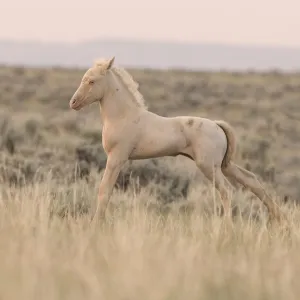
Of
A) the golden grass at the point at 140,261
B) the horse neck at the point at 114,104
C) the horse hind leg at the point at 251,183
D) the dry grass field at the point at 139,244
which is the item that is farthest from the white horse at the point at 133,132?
the golden grass at the point at 140,261

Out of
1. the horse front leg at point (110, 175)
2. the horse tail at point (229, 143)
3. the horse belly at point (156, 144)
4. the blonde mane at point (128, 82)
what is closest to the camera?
the horse front leg at point (110, 175)

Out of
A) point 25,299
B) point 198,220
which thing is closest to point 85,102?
point 198,220

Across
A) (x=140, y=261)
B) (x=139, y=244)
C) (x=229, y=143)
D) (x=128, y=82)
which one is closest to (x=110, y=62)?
(x=128, y=82)

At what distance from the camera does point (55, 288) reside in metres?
4.39

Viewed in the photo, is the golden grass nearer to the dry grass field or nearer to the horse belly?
the dry grass field

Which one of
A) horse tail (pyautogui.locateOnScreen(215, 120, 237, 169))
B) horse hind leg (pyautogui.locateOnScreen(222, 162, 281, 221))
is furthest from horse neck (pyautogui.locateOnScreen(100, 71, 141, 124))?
horse hind leg (pyautogui.locateOnScreen(222, 162, 281, 221))

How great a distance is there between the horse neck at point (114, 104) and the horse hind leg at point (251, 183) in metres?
1.22

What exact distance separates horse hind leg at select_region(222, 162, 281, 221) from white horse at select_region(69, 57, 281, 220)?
4.2 inches

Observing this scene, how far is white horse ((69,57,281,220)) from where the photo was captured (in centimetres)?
787

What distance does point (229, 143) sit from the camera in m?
8.48

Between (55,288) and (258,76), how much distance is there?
61936mm

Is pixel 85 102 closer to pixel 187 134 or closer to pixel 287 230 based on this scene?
pixel 187 134

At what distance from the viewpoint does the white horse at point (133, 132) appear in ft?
25.8

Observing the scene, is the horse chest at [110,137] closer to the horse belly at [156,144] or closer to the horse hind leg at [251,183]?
the horse belly at [156,144]
